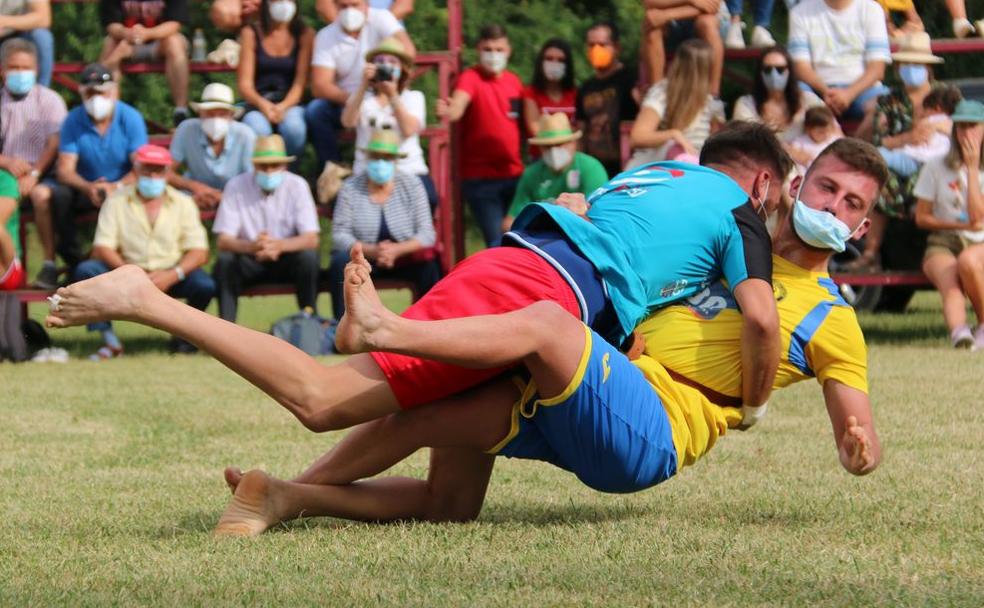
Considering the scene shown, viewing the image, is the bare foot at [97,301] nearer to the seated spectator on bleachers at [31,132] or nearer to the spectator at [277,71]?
the seated spectator on bleachers at [31,132]

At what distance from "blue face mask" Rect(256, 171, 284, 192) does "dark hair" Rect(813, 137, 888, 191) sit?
7.05 metres

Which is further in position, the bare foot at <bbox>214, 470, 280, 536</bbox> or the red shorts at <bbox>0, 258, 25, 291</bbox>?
the red shorts at <bbox>0, 258, 25, 291</bbox>

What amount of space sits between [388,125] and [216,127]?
1.33m

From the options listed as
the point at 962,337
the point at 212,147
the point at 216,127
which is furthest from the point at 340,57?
the point at 962,337

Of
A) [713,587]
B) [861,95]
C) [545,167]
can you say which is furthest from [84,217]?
[713,587]

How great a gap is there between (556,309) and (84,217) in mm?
8443

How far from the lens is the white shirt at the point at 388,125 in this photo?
12430 mm

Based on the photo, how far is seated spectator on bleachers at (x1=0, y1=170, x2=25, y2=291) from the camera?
39.2 ft

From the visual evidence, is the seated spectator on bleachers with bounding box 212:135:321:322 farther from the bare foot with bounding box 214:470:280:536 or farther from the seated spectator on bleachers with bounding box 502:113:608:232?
the bare foot with bounding box 214:470:280:536

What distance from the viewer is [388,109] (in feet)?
41.4

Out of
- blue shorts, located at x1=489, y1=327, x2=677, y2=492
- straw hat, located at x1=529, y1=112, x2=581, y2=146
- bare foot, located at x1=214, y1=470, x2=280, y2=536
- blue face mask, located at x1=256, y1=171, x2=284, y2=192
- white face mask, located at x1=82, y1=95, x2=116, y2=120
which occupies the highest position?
blue shorts, located at x1=489, y1=327, x2=677, y2=492

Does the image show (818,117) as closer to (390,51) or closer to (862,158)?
(390,51)

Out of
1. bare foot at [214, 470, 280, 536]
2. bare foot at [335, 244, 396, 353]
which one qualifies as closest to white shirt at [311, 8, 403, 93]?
bare foot at [214, 470, 280, 536]

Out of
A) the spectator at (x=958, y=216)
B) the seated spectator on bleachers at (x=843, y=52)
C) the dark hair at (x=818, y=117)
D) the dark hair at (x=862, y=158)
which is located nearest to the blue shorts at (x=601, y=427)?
the dark hair at (x=862, y=158)
